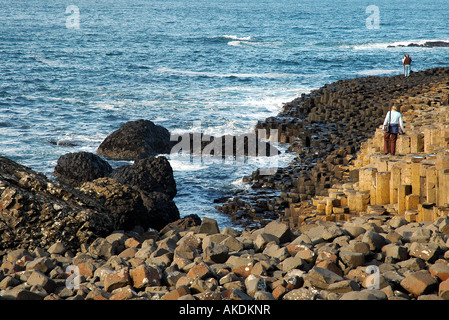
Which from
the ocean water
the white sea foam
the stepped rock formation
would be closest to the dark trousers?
the stepped rock formation

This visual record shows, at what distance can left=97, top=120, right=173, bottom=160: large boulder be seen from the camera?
615 inches

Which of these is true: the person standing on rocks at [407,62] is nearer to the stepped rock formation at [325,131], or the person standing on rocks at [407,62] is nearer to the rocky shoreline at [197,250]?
the stepped rock formation at [325,131]

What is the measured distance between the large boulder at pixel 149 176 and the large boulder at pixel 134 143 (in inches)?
141

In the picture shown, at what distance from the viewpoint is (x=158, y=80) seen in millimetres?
31859

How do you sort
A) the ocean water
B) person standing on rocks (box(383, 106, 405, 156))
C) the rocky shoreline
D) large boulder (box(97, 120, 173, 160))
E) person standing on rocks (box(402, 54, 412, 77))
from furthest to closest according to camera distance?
person standing on rocks (box(402, 54, 412, 77)), the ocean water, large boulder (box(97, 120, 173, 160)), person standing on rocks (box(383, 106, 405, 156)), the rocky shoreline

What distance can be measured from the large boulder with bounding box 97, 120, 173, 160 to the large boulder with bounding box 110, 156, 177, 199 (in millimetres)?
3589

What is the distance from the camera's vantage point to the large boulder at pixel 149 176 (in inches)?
456

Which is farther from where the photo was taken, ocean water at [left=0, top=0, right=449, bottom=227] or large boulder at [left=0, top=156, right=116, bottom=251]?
ocean water at [left=0, top=0, right=449, bottom=227]

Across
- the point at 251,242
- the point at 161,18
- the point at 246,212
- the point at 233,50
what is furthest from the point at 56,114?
the point at 161,18

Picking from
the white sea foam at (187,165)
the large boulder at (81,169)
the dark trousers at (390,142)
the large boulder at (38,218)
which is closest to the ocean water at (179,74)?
the white sea foam at (187,165)

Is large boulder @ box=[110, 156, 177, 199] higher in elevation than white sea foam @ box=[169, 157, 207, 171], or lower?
higher

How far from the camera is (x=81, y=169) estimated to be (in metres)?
12.8

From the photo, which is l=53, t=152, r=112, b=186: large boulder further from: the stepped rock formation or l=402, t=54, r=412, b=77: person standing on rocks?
l=402, t=54, r=412, b=77: person standing on rocks

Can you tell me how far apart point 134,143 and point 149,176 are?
4.22 metres
